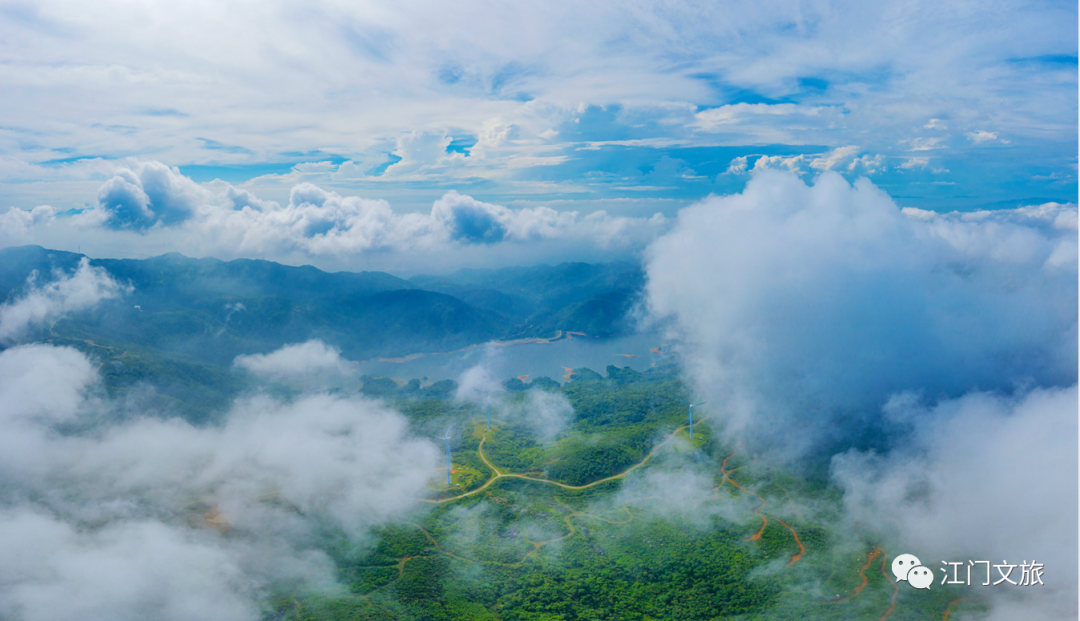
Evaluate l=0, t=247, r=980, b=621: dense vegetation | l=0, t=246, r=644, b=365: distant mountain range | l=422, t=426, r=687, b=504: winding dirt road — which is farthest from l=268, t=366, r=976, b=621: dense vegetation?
l=0, t=246, r=644, b=365: distant mountain range

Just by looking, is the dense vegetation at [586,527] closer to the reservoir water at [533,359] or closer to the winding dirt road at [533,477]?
the winding dirt road at [533,477]

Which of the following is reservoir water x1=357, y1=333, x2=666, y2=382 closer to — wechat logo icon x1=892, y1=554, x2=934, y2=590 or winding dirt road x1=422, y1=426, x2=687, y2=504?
winding dirt road x1=422, y1=426, x2=687, y2=504

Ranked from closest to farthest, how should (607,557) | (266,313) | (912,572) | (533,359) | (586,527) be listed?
(912,572), (607,557), (586,527), (266,313), (533,359)

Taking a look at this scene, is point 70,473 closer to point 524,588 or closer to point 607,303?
point 524,588

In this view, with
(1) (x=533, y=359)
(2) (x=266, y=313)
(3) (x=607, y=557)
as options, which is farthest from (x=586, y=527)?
(2) (x=266, y=313)

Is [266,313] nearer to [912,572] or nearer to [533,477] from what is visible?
[533,477]

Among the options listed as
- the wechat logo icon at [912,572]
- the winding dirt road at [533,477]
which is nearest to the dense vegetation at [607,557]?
the winding dirt road at [533,477]

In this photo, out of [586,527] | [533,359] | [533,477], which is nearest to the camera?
[586,527]

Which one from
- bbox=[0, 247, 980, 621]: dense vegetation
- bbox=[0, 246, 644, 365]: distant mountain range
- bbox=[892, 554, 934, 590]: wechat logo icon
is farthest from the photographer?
bbox=[0, 246, 644, 365]: distant mountain range
